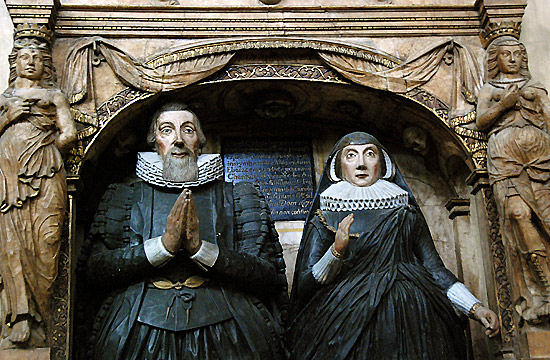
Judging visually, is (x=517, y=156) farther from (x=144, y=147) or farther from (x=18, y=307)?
(x=18, y=307)

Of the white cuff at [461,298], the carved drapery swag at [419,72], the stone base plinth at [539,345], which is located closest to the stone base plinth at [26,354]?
the white cuff at [461,298]

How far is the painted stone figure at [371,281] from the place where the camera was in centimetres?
542

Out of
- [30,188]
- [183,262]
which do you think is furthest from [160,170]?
[30,188]

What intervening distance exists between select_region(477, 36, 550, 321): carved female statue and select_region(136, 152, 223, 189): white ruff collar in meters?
1.84

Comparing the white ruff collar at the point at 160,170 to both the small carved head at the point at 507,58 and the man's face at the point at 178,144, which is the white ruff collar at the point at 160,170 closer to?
the man's face at the point at 178,144

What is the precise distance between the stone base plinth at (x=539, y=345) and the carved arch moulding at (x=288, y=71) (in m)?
1.23

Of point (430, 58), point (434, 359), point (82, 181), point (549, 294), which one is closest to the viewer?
point (434, 359)

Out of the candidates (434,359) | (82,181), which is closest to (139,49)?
(82,181)

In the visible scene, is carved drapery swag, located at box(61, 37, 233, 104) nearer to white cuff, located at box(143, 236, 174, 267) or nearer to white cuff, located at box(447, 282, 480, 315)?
white cuff, located at box(143, 236, 174, 267)

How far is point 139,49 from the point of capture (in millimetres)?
6496

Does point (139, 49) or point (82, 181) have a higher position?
point (139, 49)

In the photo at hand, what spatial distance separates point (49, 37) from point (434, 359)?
334cm

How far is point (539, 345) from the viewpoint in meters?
5.68

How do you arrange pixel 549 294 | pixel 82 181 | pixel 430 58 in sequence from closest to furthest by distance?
pixel 549 294
pixel 82 181
pixel 430 58
